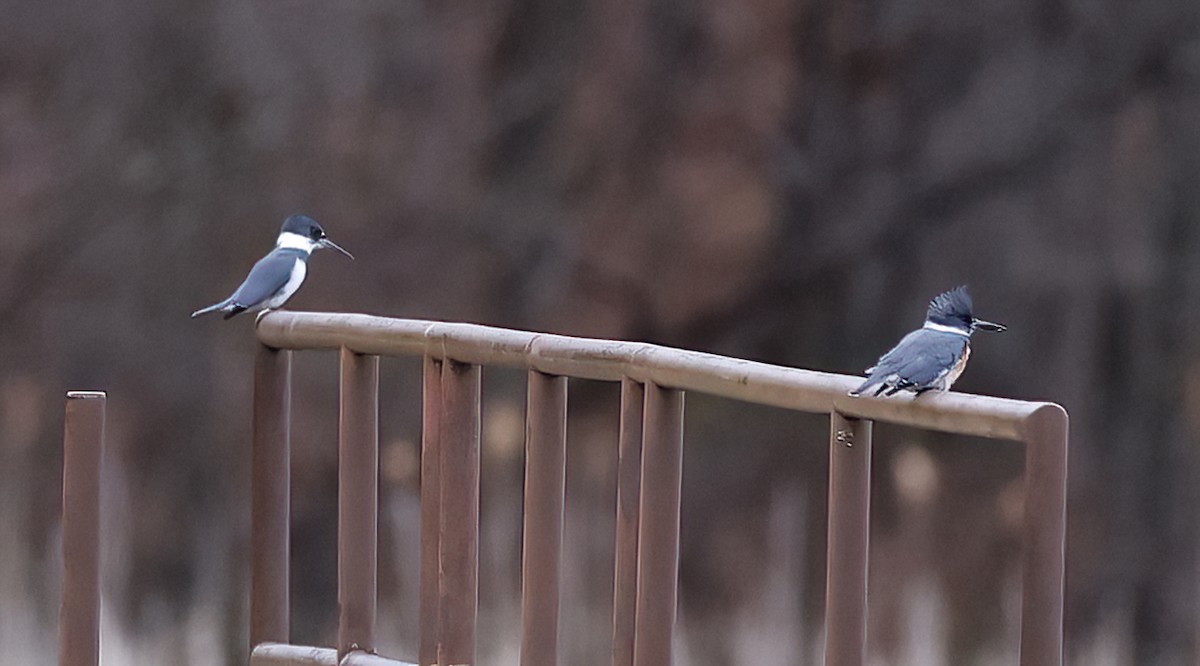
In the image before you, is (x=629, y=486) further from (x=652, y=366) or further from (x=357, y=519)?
(x=357, y=519)

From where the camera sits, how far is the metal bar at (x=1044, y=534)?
2.04 m

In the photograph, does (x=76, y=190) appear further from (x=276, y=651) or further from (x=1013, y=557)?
(x=1013, y=557)

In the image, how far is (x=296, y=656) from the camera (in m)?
3.43

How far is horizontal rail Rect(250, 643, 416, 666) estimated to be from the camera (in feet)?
10.7

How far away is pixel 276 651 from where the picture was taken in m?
3.47

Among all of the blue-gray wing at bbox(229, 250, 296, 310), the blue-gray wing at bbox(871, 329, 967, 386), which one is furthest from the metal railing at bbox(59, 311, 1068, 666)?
the blue-gray wing at bbox(229, 250, 296, 310)

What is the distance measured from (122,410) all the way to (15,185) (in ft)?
2.46

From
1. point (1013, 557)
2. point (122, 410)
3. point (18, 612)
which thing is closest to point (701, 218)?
point (1013, 557)

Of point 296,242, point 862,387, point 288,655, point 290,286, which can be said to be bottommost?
point 288,655

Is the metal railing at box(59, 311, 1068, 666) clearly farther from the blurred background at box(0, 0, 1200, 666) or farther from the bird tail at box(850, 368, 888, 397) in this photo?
the blurred background at box(0, 0, 1200, 666)

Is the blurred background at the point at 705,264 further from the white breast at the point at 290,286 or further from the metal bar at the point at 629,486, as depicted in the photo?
the metal bar at the point at 629,486

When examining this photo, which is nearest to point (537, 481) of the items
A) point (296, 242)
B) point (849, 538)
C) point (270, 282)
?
point (849, 538)

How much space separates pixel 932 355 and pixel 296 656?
1479 millimetres

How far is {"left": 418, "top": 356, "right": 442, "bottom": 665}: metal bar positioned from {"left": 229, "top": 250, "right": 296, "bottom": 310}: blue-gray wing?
171 cm
